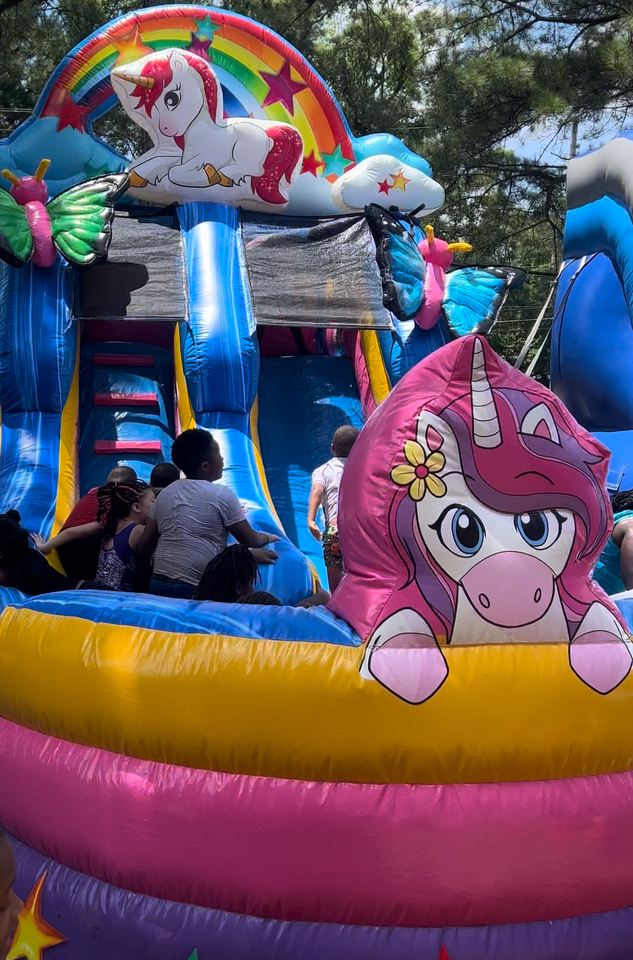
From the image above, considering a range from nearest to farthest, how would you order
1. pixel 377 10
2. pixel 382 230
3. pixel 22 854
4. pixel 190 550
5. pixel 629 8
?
1. pixel 22 854
2. pixel 190 550
3. pixel 382 230
4. pixel 629 8
5. pixel 377 10

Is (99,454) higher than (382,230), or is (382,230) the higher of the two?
(382,230)

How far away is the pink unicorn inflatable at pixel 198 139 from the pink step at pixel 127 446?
1677 mm

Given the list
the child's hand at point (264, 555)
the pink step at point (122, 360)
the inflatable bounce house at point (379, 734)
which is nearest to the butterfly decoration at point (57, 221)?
the pink step at point (122, 360)

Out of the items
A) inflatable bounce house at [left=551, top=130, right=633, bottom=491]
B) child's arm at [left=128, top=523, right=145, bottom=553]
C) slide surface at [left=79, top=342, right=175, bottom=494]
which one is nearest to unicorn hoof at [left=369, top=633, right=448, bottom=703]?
child's arm at [left=128, top=523, right=145, bottom=553]

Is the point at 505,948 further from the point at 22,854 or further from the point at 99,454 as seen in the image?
the point at 99,454

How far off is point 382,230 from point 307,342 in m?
1.00

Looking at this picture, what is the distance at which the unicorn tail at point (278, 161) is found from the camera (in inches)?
263

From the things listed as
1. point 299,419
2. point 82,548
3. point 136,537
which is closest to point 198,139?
point 299,419

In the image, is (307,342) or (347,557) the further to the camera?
(307,342)

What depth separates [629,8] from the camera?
32.7 feet

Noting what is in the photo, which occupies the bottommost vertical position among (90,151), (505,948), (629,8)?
(505,948)

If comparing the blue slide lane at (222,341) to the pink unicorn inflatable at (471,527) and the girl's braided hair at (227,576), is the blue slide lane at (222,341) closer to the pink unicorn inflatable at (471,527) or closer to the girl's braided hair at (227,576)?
the girl's braided hair at (227,576)

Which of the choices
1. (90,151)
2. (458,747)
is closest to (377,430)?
(458,747)

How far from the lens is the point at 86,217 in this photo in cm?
606
